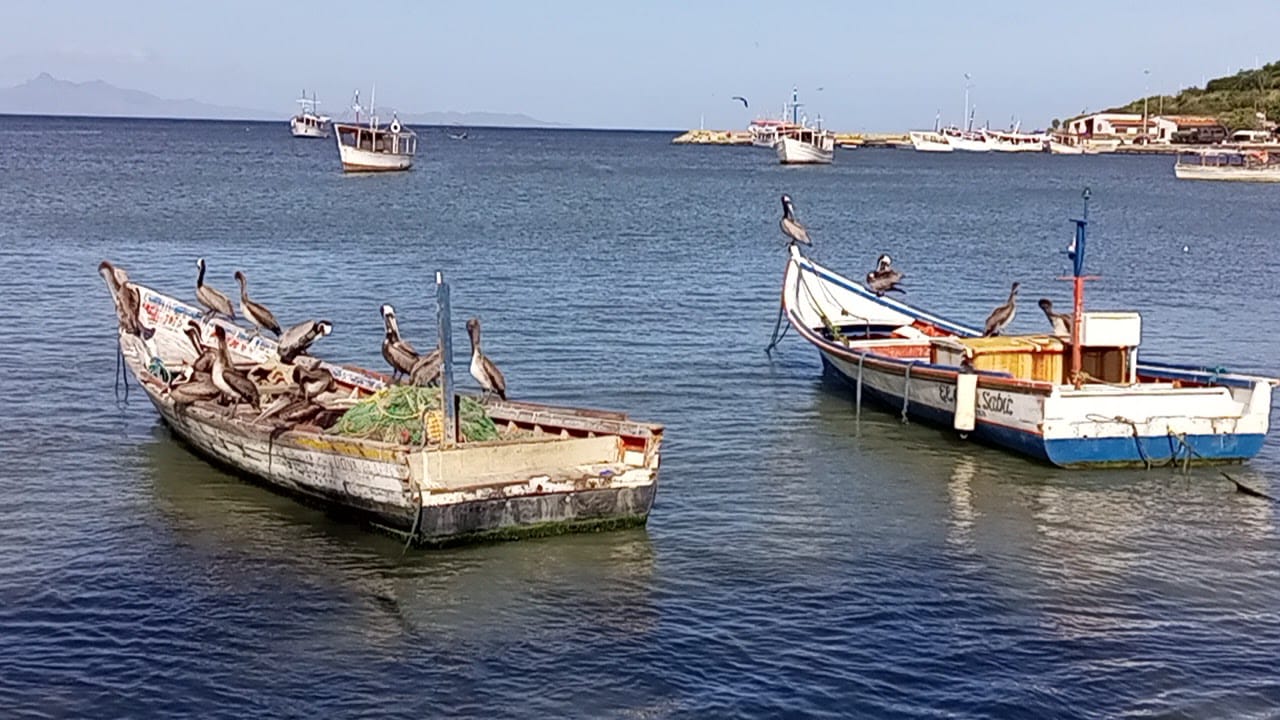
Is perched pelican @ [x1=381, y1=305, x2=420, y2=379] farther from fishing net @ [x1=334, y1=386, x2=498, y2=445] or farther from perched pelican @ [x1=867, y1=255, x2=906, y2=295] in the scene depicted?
perched pelican @ [x1=867, y1=255, x2=906, y2=295]

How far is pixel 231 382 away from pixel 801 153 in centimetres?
11171

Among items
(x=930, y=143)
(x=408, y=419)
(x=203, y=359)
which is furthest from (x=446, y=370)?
(x=930, y=143)

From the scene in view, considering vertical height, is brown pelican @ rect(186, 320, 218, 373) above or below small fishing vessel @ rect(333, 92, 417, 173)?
below

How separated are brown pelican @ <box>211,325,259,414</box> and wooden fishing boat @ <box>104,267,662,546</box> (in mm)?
389

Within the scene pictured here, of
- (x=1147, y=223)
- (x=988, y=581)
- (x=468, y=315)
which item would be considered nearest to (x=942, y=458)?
(x=988, y=581)

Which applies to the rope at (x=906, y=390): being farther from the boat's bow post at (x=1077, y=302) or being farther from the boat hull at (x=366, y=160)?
the boat hull at (x=366, y=160)

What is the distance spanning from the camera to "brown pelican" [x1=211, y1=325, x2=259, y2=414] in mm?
18328

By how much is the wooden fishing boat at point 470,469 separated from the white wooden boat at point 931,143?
6790 inches

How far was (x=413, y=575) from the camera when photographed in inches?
579

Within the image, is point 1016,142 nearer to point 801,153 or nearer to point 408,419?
point 801,153

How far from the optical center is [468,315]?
1252 inches

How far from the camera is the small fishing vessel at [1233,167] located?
99.9 metres

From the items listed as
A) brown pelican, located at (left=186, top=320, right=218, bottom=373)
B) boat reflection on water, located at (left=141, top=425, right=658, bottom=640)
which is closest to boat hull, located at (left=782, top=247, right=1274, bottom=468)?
boat reflection on water, located at (left=141, top=425, right=658, bottom=640)

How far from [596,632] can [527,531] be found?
7.98 feet
